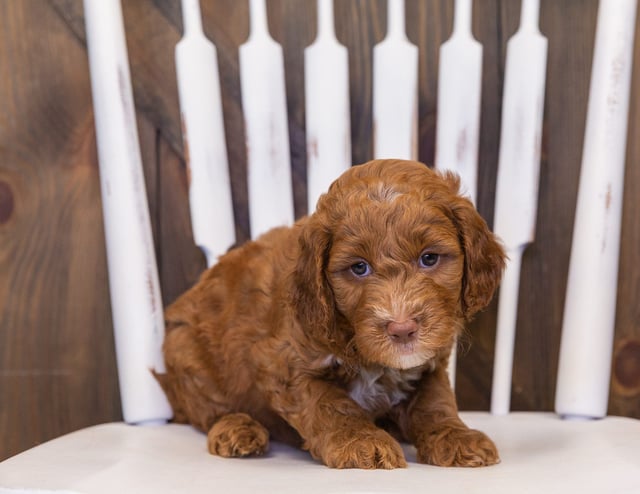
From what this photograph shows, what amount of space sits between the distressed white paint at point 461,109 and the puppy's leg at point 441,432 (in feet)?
1.64

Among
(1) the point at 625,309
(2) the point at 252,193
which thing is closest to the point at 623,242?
(1) the point at 625,309

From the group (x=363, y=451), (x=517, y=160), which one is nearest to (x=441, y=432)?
(x=363, y=451)

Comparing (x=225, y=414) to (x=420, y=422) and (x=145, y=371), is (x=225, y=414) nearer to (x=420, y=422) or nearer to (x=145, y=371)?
(x=145, y=371)

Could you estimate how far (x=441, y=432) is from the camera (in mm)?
1397

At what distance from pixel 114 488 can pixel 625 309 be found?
4.60ft

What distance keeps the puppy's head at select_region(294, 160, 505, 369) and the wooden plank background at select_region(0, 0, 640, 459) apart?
67cm

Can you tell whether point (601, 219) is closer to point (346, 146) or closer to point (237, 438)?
point (346, 146)

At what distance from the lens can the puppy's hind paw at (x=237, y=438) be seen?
57.0 inches

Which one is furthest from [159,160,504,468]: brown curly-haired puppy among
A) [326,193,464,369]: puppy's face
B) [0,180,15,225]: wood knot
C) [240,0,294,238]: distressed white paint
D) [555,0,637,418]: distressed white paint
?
[0,180,15,225]: wood knot

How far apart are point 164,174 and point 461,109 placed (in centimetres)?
78

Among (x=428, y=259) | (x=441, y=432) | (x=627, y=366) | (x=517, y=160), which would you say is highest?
(x=517, y=160)

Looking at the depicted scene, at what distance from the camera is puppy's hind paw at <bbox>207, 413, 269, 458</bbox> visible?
145cm

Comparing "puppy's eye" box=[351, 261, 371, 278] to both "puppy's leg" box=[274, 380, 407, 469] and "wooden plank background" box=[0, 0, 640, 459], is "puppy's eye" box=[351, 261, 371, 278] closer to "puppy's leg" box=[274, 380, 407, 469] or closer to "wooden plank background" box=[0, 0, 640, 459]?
"puppy's leg" box=[274, 380, 407, 469]

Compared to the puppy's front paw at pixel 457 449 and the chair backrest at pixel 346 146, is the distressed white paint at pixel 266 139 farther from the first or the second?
the puppy's front paw at pixel 457 449
